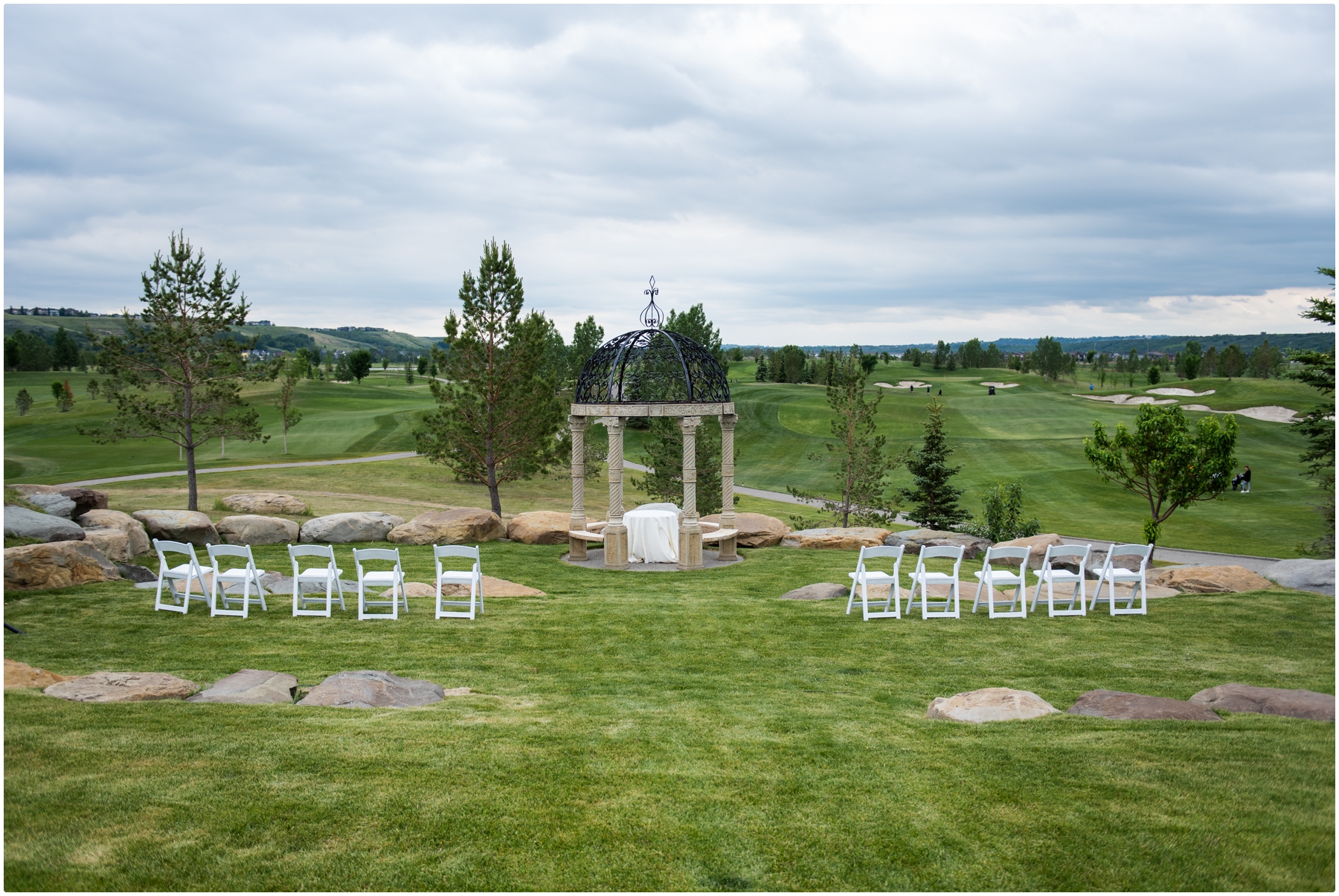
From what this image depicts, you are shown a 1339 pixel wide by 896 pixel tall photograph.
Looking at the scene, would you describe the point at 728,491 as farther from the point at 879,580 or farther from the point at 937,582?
the point at 937,582

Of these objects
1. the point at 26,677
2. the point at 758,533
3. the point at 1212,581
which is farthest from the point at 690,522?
the point at 26,677

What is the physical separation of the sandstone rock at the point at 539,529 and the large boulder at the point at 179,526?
6.93 meters

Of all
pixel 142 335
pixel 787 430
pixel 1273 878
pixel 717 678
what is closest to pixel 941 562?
pixel 717 678

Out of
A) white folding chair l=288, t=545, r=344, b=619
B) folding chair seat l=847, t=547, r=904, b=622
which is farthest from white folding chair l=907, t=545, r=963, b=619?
white folding chair l=288, t=545, r=344, b=619

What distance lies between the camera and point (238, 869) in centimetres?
446

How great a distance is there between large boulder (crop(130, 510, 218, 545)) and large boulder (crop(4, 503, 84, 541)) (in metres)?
2.35

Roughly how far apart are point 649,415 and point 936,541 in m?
8.24

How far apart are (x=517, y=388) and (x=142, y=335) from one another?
39.3 ft

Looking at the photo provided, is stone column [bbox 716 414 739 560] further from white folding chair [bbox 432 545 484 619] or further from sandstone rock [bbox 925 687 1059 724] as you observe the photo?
sandstone rock [bbox 925 687 1059 724]

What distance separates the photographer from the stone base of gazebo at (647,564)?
17.6 m

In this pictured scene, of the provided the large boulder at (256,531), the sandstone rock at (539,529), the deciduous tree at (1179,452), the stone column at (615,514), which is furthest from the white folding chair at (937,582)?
the large boulder at (256,531)

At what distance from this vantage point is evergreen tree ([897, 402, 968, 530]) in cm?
3150

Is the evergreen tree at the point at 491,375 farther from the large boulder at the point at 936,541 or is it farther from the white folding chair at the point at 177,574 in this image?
the white folding chair at the point at 177,574

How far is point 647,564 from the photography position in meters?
17.9
